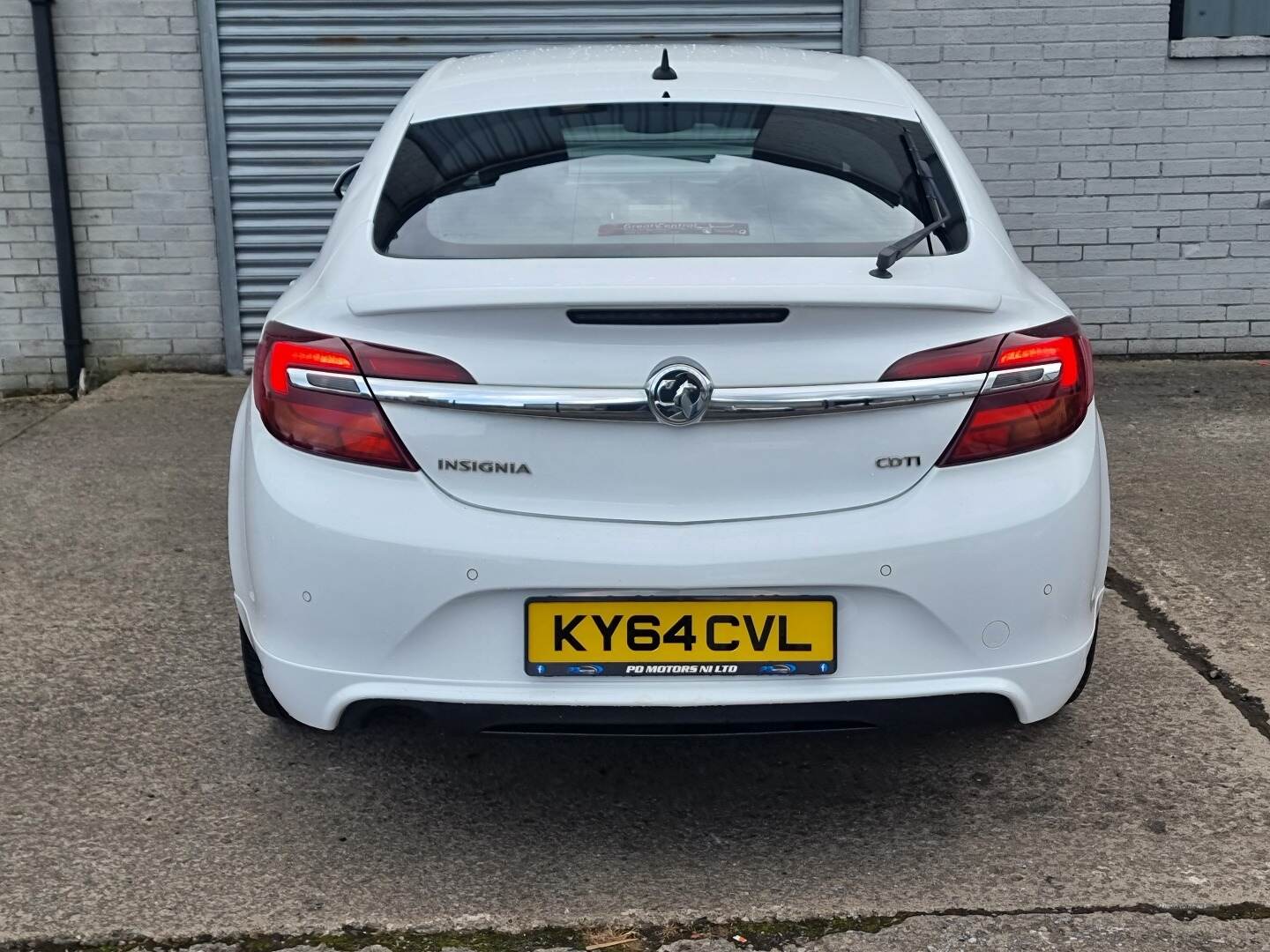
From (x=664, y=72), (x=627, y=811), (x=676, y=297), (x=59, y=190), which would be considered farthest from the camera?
(x=59, y=190)

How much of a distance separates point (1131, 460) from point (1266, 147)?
8.62ft

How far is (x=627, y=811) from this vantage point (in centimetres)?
315

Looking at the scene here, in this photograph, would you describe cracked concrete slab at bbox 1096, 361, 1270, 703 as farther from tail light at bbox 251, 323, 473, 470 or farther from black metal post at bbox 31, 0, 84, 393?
black metal post at bbox 31, 0, 84, 393

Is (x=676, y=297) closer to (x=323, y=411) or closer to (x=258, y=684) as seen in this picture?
(x=323, y=411)

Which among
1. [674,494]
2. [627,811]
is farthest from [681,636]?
[627,811]

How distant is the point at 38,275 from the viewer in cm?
760

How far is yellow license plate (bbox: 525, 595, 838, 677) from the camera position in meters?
2.61

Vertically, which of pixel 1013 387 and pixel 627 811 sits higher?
pixel 1013 387

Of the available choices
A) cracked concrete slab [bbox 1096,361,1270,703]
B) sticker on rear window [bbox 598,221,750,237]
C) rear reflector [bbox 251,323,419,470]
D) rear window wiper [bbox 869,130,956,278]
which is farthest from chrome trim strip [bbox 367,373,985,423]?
cracked concrete slab [bbox 1096,361,1270,703]

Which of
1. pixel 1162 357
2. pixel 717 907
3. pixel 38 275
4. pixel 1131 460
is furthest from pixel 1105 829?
pixel 38 275

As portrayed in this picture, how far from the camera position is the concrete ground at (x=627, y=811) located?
274cm

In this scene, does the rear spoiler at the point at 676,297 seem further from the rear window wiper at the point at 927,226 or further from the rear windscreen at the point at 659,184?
the rear windscreen at the point at 659,184

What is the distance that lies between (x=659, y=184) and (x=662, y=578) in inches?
38.1

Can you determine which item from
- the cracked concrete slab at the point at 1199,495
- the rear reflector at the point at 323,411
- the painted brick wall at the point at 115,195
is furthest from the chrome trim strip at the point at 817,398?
the painted brick wall at the point at 115,195
